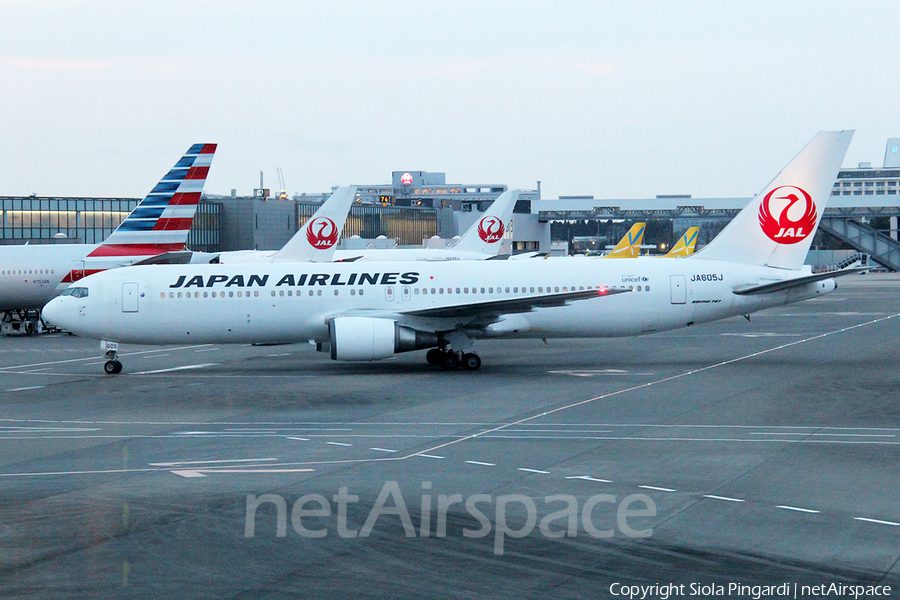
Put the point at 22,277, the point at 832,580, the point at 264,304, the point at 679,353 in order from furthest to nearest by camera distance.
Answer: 1. the point at 22,277
2. the point at 679,353
3. the point at 264,304
4. the point at 832,580

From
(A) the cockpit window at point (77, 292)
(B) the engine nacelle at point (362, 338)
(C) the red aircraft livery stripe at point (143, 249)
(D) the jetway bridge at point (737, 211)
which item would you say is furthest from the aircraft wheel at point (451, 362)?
(D) the jetway bridge at point (737, 211)

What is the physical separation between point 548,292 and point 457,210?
117 metres

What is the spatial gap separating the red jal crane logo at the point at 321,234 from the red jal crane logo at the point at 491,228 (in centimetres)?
1580

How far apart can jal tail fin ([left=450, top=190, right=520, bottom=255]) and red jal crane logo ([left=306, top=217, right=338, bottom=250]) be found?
50.1 ft

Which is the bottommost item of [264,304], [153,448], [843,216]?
[153,448]

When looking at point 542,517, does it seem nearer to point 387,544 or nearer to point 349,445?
point 387,544

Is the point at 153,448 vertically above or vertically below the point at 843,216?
below

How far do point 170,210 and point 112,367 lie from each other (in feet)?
44.7

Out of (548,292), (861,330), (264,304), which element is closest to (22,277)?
(264,304)

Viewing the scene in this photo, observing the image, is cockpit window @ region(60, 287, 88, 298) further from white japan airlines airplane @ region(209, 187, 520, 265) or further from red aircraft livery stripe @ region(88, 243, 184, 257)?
white japan airlines airplane @ region(209, 187, 520, 265)

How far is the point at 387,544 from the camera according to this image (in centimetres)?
1248

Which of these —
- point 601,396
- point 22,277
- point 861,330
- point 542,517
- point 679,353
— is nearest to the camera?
point 542,517

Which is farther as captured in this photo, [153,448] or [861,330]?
[861,330]

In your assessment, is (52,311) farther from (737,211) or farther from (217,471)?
(737,211)
